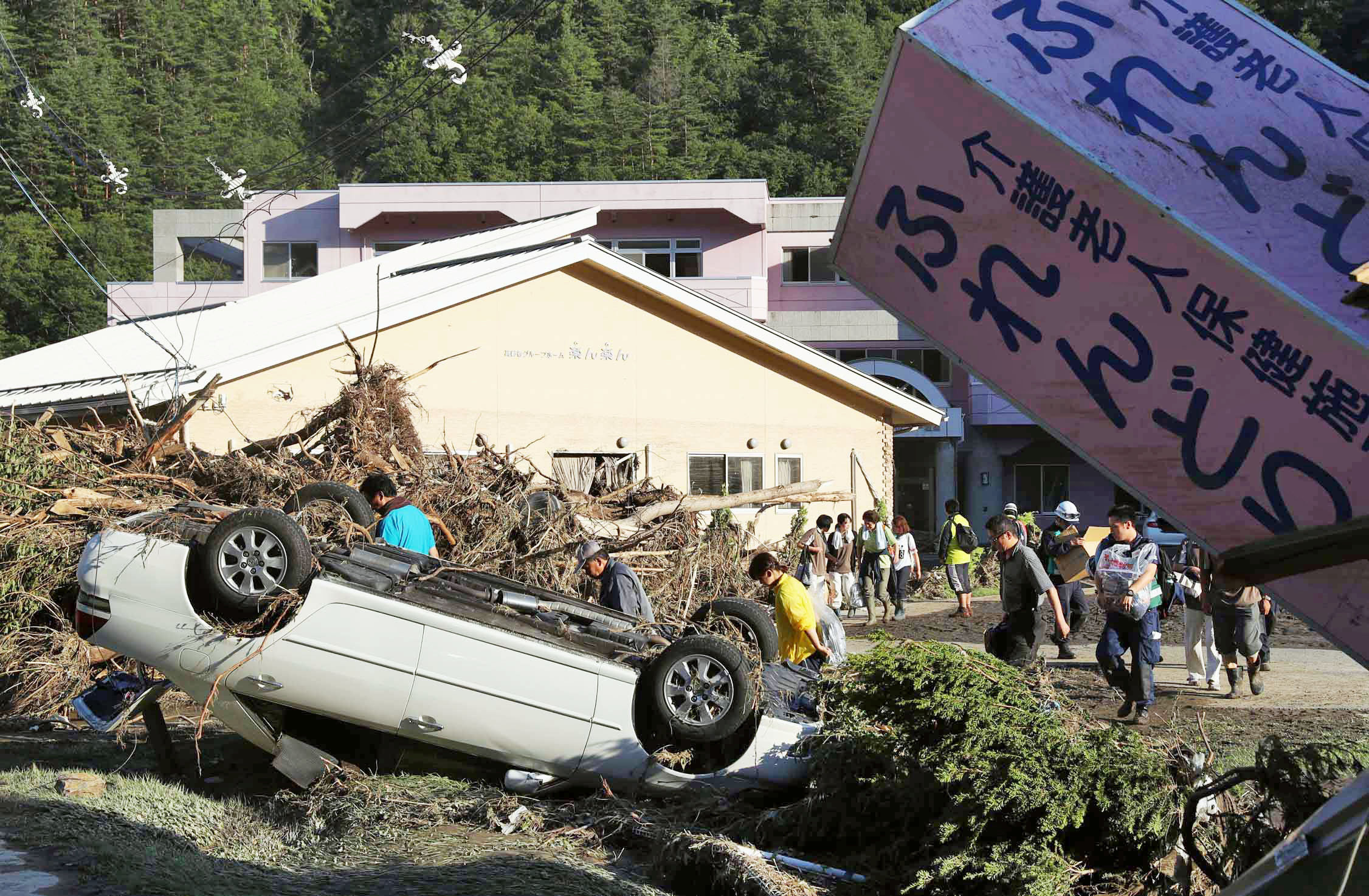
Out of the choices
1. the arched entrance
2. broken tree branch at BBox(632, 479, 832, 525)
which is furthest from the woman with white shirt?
the arched entrance

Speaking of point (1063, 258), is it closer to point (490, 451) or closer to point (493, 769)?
point (493, 769)

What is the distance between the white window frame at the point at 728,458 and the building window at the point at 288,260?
28.3m

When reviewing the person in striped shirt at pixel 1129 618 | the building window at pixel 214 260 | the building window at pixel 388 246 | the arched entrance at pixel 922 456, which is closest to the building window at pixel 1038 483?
the arched entrance at pixel 922 456

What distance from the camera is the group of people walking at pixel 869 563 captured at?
18875mm

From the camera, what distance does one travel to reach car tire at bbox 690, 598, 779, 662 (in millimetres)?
9430

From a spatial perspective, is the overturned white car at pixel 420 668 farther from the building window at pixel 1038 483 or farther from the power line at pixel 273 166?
the building window at pixel 1038 483

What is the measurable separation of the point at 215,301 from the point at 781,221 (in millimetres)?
21319

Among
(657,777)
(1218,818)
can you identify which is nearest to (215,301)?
(657,777)

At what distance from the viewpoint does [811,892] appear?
565 cm

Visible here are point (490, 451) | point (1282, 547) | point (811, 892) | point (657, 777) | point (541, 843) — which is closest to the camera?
point (1282, 547)

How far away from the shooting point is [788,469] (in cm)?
2281

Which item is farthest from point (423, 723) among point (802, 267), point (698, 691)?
point (802, 267)

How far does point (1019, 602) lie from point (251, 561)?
545cm

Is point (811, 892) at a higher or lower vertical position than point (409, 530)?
lower
